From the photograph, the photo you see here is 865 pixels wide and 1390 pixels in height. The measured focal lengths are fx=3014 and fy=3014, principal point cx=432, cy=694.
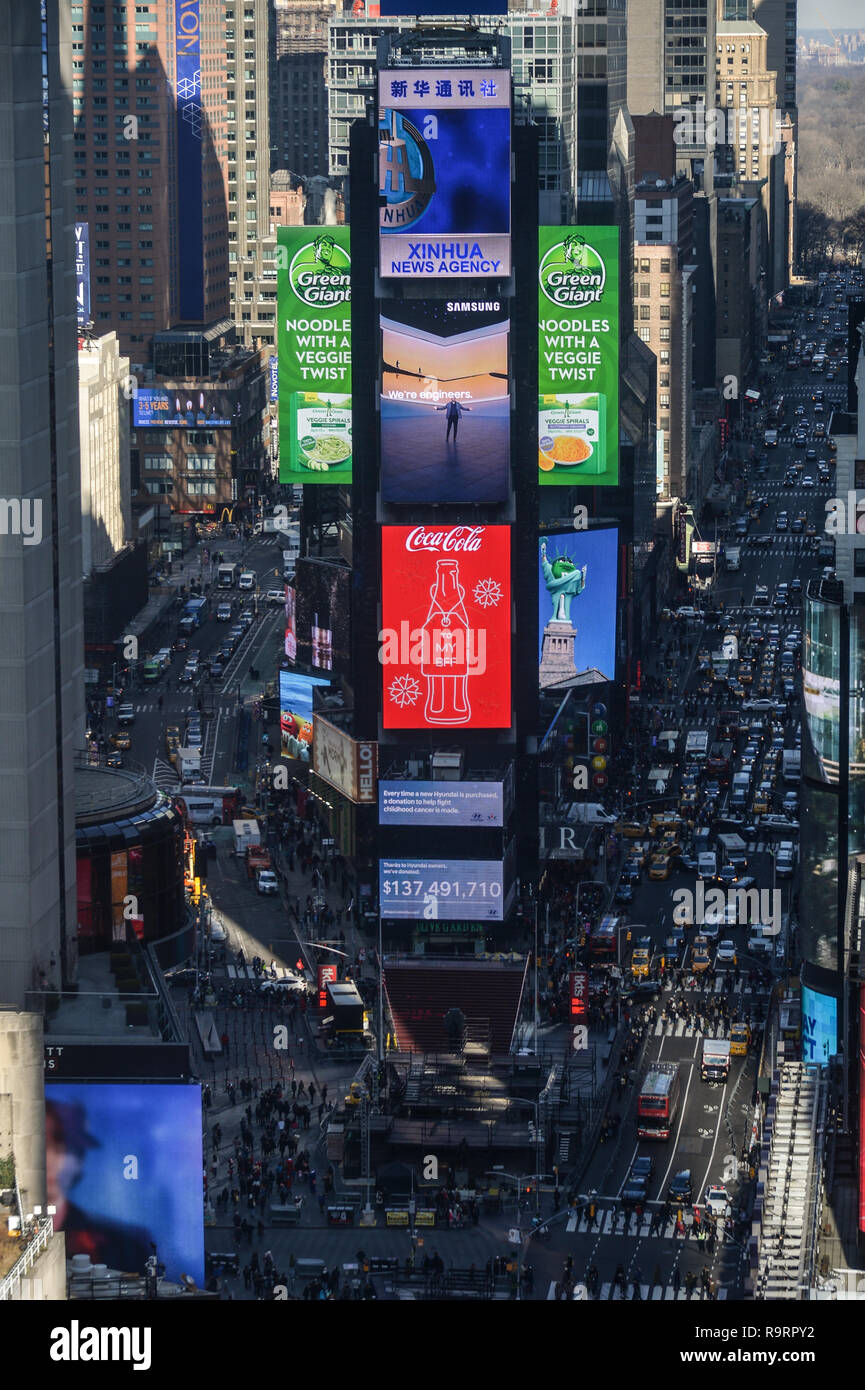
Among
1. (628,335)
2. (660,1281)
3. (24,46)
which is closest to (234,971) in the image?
(660,1281)

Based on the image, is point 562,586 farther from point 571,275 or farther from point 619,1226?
point 619,1226

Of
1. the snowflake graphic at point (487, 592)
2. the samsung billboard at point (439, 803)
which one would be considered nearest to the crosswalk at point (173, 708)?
the snowflake graphic at point (487, 592)

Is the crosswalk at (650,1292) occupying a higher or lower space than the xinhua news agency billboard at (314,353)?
lower

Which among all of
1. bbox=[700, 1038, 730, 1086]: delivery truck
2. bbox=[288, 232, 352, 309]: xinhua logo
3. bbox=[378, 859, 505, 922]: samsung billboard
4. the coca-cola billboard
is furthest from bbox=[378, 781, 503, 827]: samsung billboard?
bbox=[288, 232, 352, 309]: xinhua logo

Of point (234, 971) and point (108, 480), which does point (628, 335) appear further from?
point (234, 971)

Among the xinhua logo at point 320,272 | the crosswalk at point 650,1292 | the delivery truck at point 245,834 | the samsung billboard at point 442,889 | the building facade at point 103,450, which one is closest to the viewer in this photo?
the crosswalk at point 650,1292

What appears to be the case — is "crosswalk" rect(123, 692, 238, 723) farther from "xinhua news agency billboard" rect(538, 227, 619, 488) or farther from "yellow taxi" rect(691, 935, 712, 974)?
"yellow taxi" rect(691, 935, 712, 974)

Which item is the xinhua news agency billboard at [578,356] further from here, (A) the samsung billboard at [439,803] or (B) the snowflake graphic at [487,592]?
(A) the samsung billboard at [439,803]

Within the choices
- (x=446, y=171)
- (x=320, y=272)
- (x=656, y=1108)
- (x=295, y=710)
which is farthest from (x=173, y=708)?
(x=656, y=1108)
